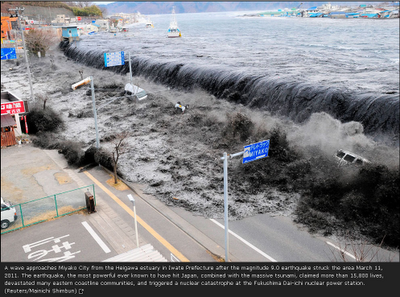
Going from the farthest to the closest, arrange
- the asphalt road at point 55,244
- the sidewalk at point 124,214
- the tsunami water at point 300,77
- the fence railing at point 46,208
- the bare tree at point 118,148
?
the tsunami water at point 300,77
the bare tree at point 118,148
the fence railing at point 46,208
the sidewalk at point 124,214
the asphalt road at point 55,244

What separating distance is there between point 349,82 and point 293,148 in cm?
1759

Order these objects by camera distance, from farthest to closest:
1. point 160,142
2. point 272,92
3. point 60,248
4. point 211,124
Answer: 1. point 272,92
2. point 211,124
3. point 160,142
4. point 60,248

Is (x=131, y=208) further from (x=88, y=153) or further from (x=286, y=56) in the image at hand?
(x=286, y=56)

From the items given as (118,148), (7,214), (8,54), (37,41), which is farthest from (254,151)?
(37,41)

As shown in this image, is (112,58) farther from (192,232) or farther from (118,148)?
(192,232)

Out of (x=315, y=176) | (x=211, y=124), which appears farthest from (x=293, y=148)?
(x=211, y=124)

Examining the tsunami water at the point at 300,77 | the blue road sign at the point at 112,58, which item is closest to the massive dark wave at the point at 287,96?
the tsunami water at the point at 300,77

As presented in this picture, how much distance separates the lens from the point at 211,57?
60812 millimetres

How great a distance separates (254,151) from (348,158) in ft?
41.6

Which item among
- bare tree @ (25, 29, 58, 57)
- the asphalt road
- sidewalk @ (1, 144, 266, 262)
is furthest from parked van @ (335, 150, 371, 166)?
bare tree @ (25, 29, 58, 57)

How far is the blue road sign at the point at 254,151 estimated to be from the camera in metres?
12.7

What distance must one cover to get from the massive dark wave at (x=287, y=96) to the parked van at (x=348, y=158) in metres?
6.57

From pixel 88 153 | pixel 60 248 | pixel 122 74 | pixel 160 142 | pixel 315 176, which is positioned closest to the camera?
pixel 60 248

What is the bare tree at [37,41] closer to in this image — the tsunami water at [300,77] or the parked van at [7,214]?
the tsunami water at [300,77]
